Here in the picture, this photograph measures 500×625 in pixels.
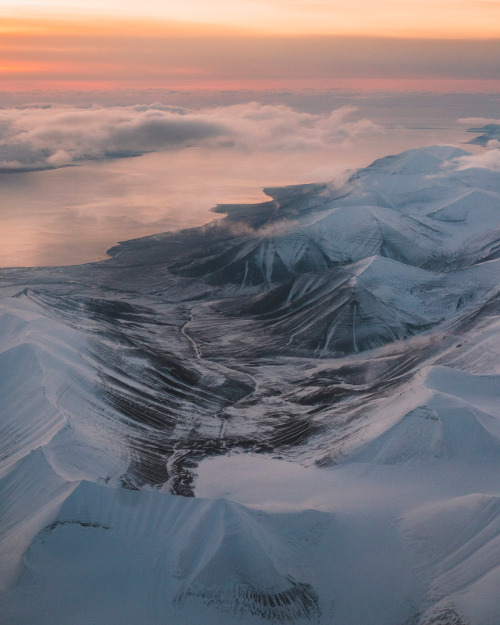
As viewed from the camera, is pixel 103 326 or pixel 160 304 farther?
pixel 160 304

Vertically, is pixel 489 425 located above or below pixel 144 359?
above

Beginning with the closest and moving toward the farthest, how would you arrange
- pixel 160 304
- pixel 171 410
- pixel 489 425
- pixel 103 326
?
1. pixel 489 425
2. pixel 171 410
3. pixel 103 326
4. pixel 160 304

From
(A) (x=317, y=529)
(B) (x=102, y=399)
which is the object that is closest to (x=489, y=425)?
(A) (x=317, y=529)

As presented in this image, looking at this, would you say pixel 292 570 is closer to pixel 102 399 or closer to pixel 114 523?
pixel 114 523

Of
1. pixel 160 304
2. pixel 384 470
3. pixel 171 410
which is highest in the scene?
pixel 384 470

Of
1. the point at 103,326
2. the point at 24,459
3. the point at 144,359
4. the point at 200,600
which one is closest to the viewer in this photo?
the point at 200,600

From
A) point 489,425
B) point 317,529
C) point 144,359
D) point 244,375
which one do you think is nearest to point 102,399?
point 144,359
